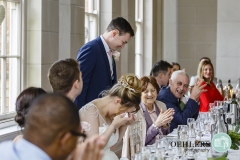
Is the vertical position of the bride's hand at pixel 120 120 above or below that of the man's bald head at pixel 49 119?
below

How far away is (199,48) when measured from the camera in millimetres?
12391

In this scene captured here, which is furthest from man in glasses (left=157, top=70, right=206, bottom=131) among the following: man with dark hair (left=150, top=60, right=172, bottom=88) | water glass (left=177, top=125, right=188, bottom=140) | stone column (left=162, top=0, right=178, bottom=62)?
stone column (left=162, top=0, right=178, bottom=62)

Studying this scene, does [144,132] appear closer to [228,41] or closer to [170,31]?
[228,41]

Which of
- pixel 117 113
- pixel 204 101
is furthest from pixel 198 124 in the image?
pixel 204 101

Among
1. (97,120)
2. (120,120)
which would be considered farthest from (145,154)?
(97,120)

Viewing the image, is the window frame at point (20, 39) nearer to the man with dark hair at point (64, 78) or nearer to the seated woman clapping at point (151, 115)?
the seated woman clapping at point (151, 115)

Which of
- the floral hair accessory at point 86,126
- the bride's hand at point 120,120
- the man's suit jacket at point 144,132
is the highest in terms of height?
the bride's hand at point 120,120

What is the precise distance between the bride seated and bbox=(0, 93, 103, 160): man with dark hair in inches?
86.7

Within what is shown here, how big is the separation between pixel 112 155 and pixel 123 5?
194 inches

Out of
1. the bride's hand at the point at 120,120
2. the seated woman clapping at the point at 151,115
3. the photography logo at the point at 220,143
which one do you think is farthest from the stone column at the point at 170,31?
the bride's hand at the point at 120,120

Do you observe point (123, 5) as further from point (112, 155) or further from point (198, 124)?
point (112, 155)

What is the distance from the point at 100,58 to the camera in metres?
4.58

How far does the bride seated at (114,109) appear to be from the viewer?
3.56 metres

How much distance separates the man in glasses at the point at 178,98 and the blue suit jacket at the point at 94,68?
1154 mm
